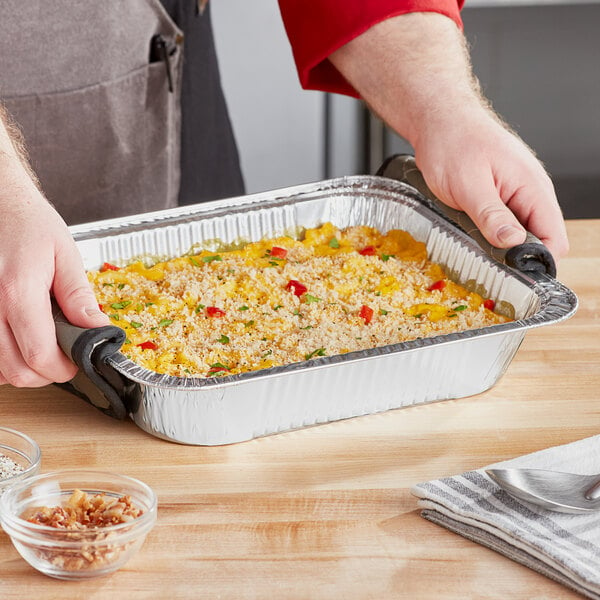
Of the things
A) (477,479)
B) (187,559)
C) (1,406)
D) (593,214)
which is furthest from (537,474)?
(593,214)

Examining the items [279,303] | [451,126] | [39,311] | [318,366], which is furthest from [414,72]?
[39,311]

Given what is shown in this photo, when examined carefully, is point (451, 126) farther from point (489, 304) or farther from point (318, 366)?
point (318, 366)

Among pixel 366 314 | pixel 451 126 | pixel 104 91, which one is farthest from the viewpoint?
pixel 104 91

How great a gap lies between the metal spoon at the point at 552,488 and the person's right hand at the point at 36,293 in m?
0.53

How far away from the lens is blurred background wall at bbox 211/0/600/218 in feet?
11.9

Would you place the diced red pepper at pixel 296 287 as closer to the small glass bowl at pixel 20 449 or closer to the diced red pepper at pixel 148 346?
the diced red pepper at pixel 148 346

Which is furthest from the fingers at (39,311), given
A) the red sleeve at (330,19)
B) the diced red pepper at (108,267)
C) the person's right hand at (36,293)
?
the red sleeve at (330,19)

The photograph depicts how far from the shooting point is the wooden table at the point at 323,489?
3.34 ft

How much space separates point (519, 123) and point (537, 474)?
289cm

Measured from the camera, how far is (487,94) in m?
3.74

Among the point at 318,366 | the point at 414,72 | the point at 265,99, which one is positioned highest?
the point at 414,72

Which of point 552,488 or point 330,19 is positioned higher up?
point 330,19

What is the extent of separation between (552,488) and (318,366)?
310 millimetres

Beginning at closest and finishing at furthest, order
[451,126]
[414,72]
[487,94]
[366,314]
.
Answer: [366,314]
[451,126]
[414,72]
[487,94]
